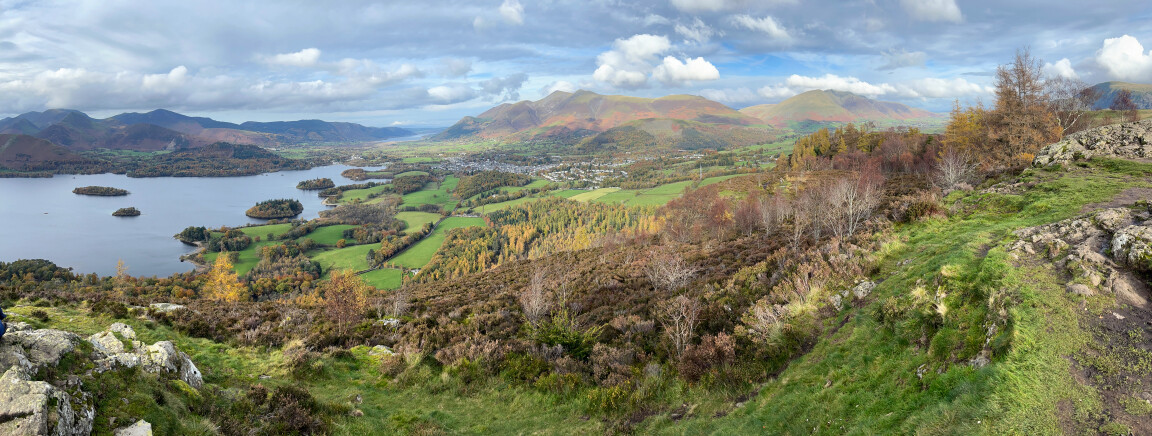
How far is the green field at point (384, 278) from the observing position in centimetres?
8162

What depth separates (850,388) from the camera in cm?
823

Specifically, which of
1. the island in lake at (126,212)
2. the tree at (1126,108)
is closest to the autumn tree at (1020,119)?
the tree at (1126,108)

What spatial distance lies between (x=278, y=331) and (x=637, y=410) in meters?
15.8

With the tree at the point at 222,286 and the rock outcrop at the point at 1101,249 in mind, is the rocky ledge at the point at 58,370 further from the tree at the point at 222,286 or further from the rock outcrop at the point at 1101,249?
the tree at the point at 222,286

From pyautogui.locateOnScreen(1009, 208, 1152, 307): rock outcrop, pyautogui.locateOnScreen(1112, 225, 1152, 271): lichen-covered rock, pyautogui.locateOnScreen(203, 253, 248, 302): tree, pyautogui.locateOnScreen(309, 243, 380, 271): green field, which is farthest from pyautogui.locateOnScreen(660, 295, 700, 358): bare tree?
pyautogui.locateOnScreen(309, 243, 380, 271): green field

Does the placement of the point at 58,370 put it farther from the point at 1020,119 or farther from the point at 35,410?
the point at 1020,119

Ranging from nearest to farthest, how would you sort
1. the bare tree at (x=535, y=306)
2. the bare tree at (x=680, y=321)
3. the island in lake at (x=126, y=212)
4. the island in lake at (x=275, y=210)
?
the bare tree at (x=680, y=321) → the bare tree at (x=535, y=306) → the island in lake at (x=126, y=212) → the island in lake at (x=275, y=210)

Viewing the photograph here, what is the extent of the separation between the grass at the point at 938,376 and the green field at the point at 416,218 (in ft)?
466

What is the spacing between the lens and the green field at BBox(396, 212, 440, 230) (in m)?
144

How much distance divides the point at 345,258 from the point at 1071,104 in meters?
135

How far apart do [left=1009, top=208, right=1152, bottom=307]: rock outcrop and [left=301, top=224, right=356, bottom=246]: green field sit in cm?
13978

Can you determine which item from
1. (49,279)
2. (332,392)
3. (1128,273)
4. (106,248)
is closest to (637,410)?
(332,392)

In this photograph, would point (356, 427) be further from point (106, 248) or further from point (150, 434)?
point (106, 248)

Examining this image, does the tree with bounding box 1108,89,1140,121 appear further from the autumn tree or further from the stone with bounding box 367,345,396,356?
the stone with bounding box 367,345,396,356
